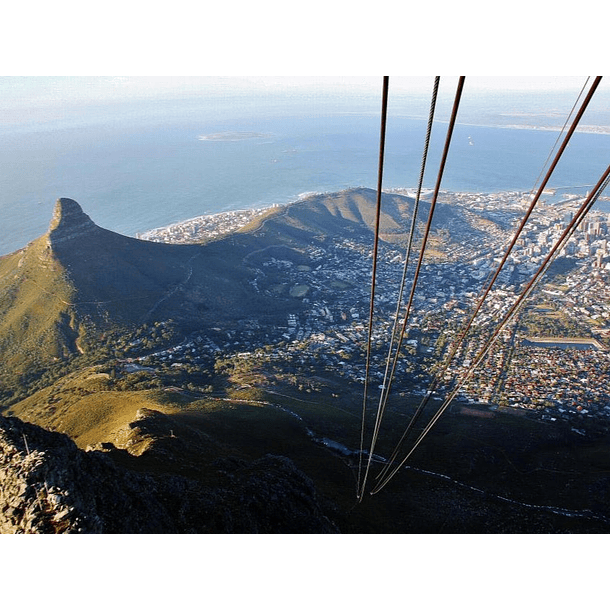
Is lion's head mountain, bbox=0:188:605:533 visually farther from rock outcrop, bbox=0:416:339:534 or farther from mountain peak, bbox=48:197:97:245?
mountain peak, bbox=48:197:97:245

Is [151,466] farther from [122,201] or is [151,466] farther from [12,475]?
[122,201]

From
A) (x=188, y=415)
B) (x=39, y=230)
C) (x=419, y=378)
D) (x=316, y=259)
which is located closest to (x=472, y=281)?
(x=316, y=259)

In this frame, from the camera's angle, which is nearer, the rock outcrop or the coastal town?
the rock outcrop

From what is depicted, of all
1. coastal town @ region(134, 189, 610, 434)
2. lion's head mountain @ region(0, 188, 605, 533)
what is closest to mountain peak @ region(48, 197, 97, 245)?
lion's head mountain @ region(0, 188, 605, 533)

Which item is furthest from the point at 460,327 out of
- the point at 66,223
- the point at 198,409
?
the point at 66,223

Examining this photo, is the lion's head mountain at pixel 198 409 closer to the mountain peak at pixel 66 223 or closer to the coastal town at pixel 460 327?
the mountain peak at pixel 66 223
